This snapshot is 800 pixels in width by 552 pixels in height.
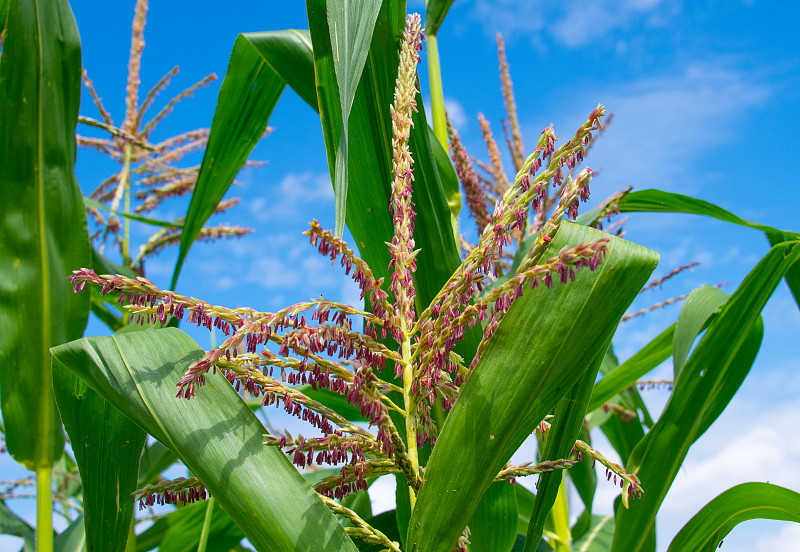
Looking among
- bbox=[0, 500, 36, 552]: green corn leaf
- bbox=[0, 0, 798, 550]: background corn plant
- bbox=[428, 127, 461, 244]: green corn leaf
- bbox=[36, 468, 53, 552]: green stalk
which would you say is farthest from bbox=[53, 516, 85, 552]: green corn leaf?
bbox=[428, 127, 461, 244]: green corn leaf

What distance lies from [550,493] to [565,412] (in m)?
0.14

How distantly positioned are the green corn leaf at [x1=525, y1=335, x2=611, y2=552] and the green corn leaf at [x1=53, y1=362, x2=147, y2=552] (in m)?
0.64

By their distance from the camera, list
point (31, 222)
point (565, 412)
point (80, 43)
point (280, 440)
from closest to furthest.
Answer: point (280, 440) < point (565, 412) < point (31, 222) < point (80, 43)

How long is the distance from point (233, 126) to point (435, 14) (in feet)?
1.98

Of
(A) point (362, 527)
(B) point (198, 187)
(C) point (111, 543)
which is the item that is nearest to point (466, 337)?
(A) point (362, 527)

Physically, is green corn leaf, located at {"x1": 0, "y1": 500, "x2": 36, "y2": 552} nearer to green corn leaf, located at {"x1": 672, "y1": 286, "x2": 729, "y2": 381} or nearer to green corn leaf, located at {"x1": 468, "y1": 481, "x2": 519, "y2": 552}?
green corn leaf, located at {"x1": 468, "y1": 481, "x2": 519, "y2": 552}

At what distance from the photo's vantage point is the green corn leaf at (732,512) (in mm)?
1273

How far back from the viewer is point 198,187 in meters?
1.57

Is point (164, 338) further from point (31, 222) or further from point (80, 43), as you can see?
point (80, 43)

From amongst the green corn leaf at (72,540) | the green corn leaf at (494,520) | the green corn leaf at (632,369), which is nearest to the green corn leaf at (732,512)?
the green corn leaf at (632,369)

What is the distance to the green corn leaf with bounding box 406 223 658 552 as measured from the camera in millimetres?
691

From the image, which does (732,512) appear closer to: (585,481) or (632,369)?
(632,369)

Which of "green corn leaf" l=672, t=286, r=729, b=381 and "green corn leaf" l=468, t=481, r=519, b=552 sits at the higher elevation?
"green corn leaf" l=672, t=286, r=729, b=381

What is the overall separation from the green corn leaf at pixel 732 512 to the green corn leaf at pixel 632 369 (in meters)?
0.41
